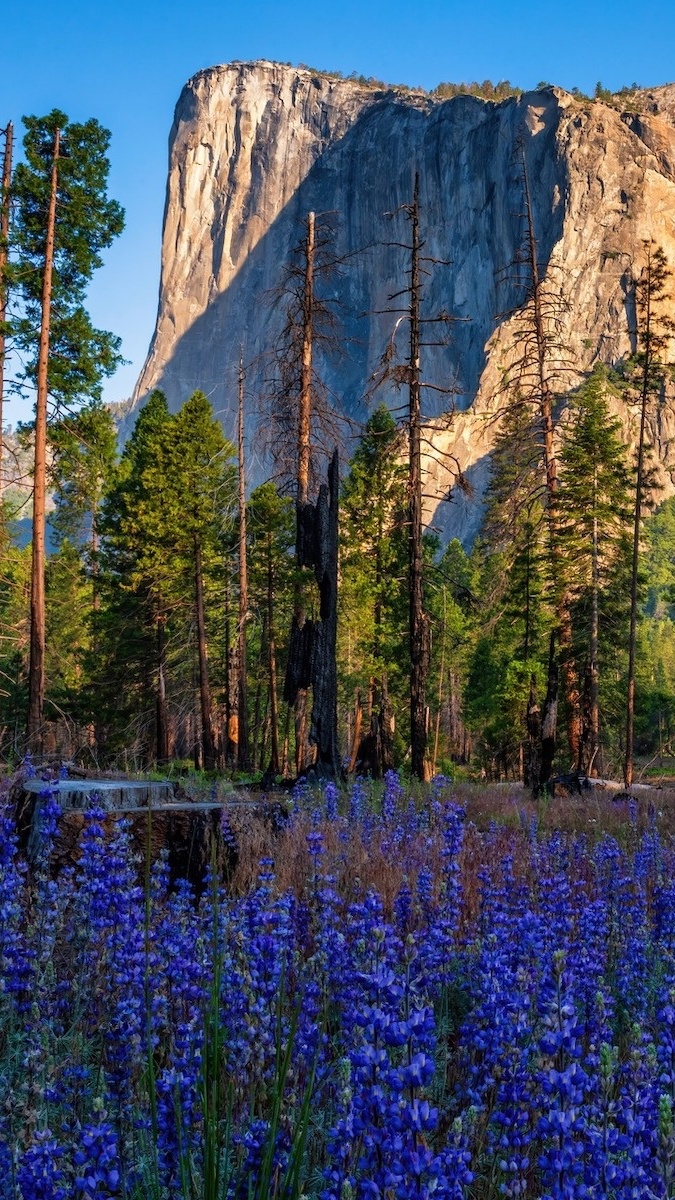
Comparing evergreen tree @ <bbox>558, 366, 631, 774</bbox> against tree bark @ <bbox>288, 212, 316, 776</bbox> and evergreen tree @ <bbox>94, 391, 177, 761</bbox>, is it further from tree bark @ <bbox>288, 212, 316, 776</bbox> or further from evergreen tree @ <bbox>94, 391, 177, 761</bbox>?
evergreen tree @ <bbox>94, 391, 177, 761</bbox>

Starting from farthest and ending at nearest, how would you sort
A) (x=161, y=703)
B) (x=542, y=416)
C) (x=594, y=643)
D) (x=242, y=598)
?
(x=161, y=703)
(x=594, y=643)
(x=242, y=598)
(x=542, y=416)

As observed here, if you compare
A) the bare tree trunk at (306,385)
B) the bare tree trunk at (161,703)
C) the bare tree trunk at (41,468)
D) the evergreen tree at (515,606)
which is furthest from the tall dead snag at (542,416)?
the bare tree trunk at (161,703)

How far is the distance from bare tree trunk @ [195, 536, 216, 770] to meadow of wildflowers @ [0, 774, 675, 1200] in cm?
2184

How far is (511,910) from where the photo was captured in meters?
5.36

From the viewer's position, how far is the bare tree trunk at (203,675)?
2756cm

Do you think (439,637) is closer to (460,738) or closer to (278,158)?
(460,738)

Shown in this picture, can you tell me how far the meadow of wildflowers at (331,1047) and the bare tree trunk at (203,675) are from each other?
2184 centimetres

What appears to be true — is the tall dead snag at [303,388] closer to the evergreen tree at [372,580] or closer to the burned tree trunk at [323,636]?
the burned tree trunk at [323,636]

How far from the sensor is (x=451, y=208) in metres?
154

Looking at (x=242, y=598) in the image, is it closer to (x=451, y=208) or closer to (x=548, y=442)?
(x=548, y=442)

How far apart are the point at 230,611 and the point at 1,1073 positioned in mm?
26066

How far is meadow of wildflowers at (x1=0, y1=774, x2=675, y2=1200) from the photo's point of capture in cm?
189

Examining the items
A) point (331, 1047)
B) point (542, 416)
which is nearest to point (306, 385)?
point (542, 416)

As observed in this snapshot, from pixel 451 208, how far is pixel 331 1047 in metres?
168
